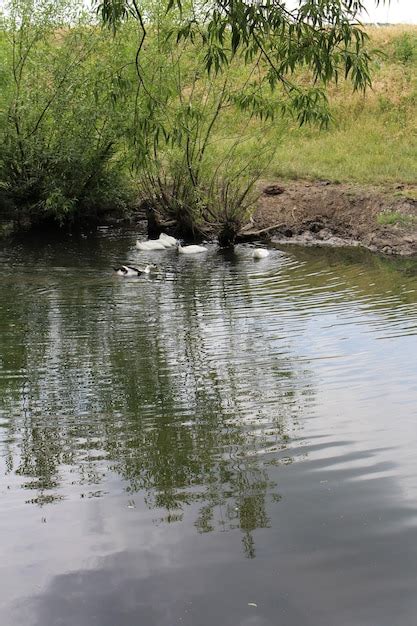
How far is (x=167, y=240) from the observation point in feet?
59.6

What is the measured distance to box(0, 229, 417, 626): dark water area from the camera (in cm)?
403

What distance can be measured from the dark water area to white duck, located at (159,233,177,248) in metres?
6.89

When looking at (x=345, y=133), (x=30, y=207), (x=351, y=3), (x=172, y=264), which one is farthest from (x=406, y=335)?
(x=345, y=133)

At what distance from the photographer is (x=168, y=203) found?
64.2ft

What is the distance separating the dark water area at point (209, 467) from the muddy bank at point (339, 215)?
19.3 ft

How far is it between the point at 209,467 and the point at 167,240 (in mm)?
12914

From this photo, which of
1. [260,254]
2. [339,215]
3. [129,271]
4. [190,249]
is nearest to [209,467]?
[129,271]

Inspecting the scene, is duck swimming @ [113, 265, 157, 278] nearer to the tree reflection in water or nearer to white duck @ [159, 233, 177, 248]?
the tree reflection in water

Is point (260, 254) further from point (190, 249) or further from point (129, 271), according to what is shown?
point (129, 271)

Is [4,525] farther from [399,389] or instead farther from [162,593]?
[399,389]

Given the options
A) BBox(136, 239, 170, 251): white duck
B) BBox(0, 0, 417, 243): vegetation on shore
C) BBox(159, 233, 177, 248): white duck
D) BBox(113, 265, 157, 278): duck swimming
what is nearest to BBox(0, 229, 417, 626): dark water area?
BBox(113, 265, 157, 278): duck swimming

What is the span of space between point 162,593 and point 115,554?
1.55 feet

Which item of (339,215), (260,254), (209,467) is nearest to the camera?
(209,467)

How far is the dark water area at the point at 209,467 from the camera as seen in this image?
159 inches
